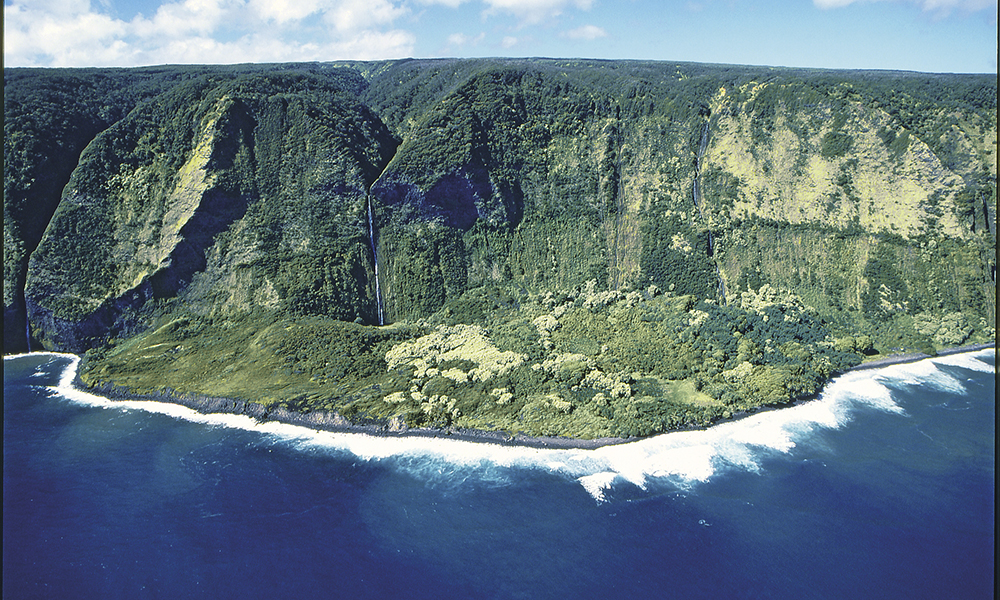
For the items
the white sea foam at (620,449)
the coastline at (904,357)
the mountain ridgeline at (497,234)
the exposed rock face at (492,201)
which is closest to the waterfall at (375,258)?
the mountain ridgeline at (497,234)

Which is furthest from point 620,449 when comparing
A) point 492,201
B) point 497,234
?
point 492,201

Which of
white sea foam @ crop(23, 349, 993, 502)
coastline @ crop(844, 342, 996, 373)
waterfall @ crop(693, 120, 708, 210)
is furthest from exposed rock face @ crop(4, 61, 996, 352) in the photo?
white sea foam @ crop(23, 349, 993, 502)

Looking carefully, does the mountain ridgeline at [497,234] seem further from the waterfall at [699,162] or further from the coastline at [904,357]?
the coastline at [904,357]

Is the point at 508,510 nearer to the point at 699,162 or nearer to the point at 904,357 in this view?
the point at 904,357

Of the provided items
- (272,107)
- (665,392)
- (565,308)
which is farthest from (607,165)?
(272,107)

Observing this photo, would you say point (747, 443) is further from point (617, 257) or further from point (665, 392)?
point (617, 257)
